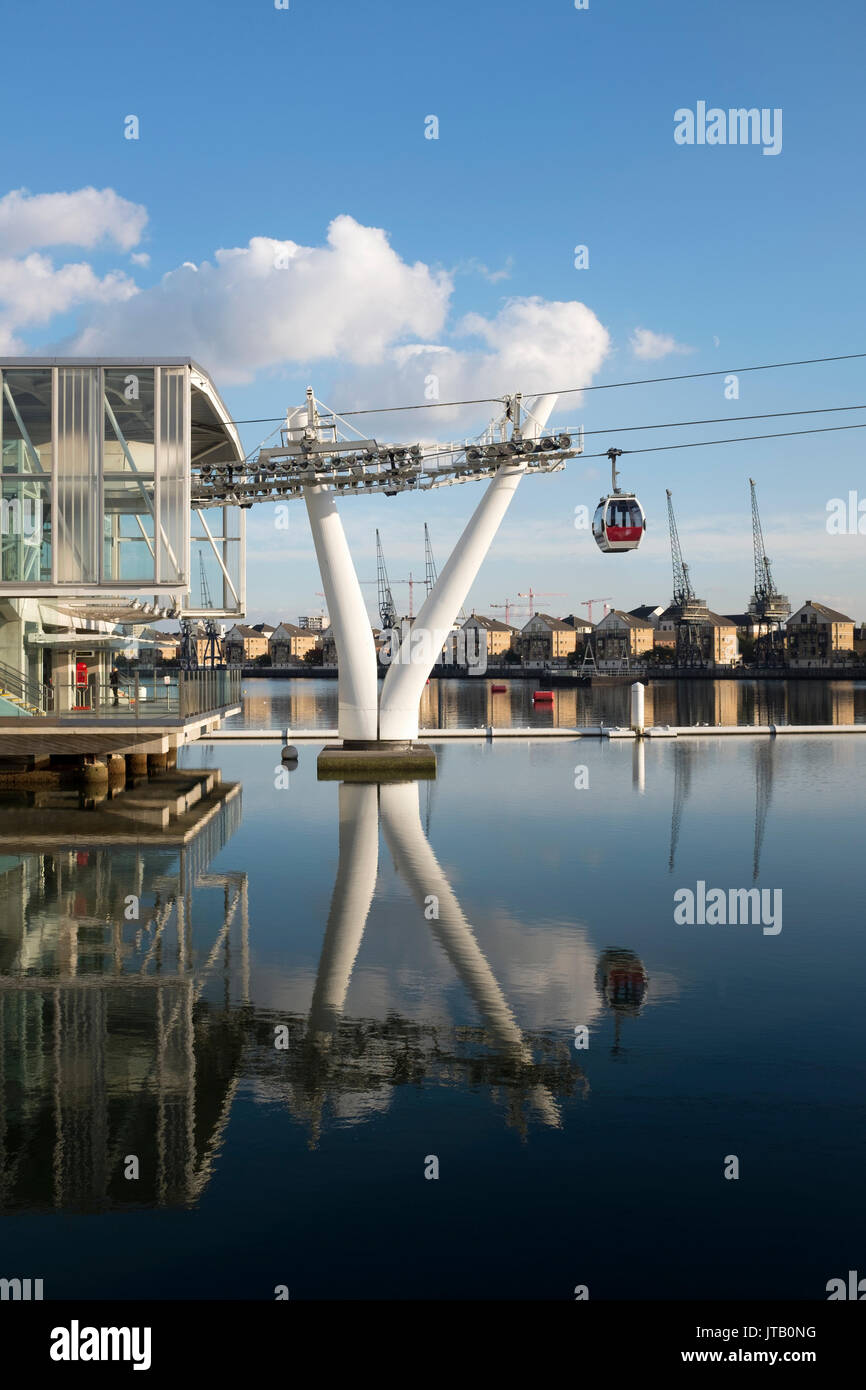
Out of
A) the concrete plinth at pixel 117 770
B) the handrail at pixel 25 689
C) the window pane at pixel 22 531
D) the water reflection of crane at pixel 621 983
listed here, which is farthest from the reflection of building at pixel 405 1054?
→ the concrete plinth at pixel 117 770

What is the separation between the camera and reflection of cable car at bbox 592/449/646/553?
1176 inches

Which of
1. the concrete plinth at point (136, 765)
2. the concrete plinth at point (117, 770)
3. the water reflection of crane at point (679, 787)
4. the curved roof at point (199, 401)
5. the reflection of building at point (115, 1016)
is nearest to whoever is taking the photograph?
the reflection of building at point (115, 1016)

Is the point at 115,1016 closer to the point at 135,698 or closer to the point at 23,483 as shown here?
the point at 135,698

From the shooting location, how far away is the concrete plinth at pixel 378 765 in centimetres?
3585

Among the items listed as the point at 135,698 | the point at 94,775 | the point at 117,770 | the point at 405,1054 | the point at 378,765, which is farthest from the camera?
the point at 378,765

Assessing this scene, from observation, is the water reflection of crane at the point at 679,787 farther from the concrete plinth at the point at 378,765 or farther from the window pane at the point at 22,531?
the window pane at the point at 22,531

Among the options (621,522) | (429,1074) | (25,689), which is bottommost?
(429,1074)

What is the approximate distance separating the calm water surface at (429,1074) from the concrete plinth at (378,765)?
12.4 metres

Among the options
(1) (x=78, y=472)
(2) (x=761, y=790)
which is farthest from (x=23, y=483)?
(2) (x=761, y=790)

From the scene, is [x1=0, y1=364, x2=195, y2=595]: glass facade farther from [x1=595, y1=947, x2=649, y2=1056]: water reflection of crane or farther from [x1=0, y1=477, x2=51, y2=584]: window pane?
[x1=595, y1=947, x2=649, y2=1056]: water reflection of crane

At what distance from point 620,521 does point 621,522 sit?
4 centimetres

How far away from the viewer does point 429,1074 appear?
35.5 ft

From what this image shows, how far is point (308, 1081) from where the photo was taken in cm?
1066
